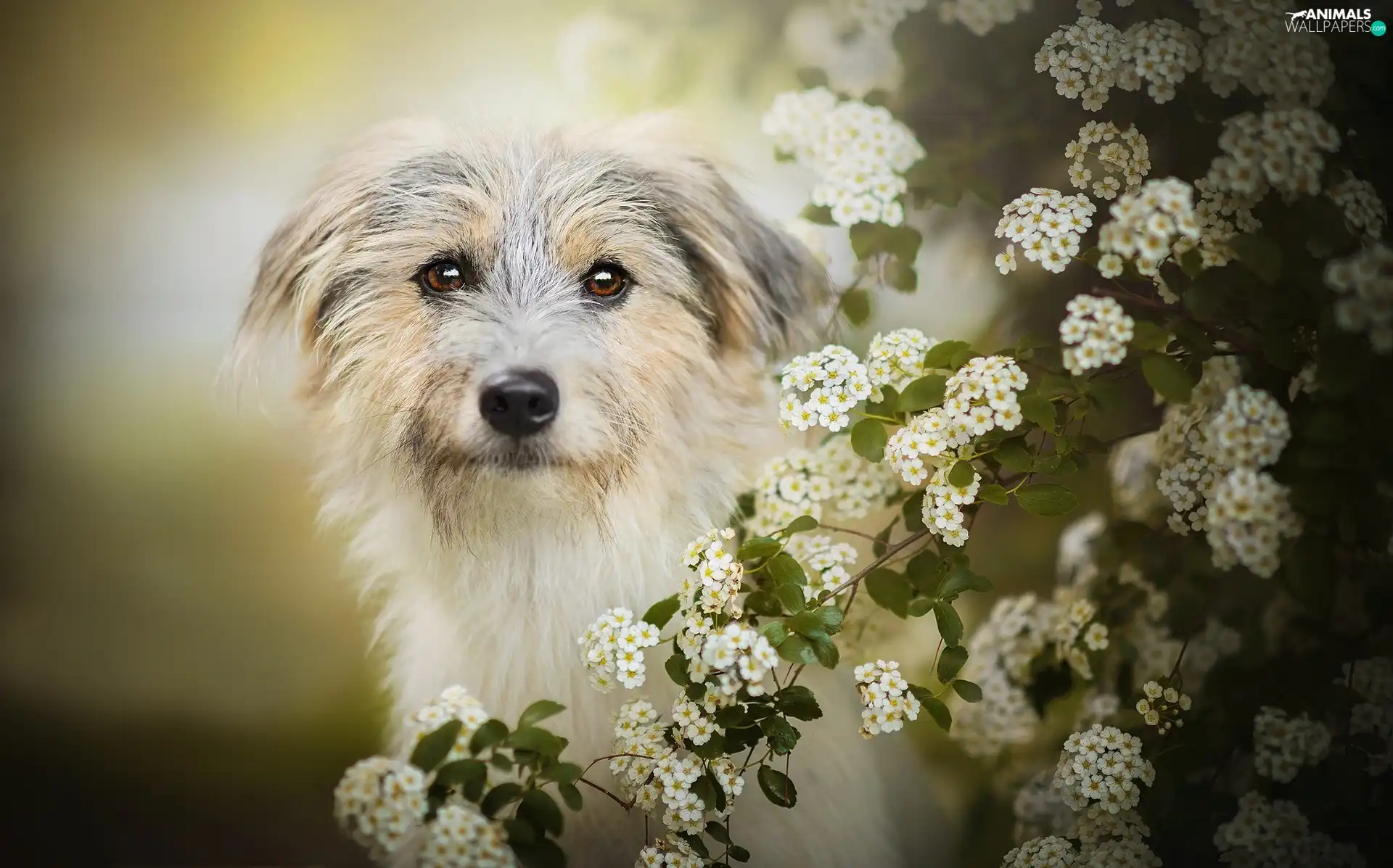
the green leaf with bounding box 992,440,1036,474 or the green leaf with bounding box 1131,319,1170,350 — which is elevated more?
the green leaf with bounding box 1131,319,1170,350

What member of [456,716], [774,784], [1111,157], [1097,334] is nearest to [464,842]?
[456,716]

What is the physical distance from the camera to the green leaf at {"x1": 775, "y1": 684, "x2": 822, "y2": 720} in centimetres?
137

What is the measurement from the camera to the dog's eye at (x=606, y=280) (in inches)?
57.6

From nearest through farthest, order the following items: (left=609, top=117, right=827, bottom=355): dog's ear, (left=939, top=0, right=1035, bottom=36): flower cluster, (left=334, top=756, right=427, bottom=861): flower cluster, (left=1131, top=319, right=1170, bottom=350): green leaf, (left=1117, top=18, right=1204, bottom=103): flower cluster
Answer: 1. (left=334, top=756, right=427, bottom=861): flower cluster
2. (left=1131, top=319, right=1170, bottom=350): green leaf
3. (left=1117, top=18, right=1204, bottom=103): flower cluster
4. (left=609, top=117, right=827, bottom=355): dog's ear
5. (left=939, top=0, right=1035, bottom=36): flower cluster

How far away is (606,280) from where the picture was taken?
4.82 ft

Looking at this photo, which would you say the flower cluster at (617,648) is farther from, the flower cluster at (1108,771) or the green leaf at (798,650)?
the flower cluster at (1108,771)

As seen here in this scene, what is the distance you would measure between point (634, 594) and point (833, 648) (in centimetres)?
36

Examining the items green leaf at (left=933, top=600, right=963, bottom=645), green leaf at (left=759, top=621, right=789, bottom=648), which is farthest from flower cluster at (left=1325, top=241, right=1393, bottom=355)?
green leaf at (left=759, top=621, right=789, bottom=648)

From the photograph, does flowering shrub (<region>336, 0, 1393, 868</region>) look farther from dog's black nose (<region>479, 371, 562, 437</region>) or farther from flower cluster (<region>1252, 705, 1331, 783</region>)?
dog's black nose (<region>479, 371, 562, 437</region>)

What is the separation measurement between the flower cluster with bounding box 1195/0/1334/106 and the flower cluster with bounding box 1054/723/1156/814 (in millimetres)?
998

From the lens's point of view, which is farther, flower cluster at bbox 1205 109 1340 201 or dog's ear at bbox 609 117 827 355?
dog's ear at bbox 609 117 827 355

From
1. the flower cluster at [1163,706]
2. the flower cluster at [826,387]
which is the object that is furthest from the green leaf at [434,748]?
the flower cluster at [1163,706]

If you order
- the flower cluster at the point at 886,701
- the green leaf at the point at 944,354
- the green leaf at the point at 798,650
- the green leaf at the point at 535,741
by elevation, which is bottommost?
the green leaf at the point at 535,741

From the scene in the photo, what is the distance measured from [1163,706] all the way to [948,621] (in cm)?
41
